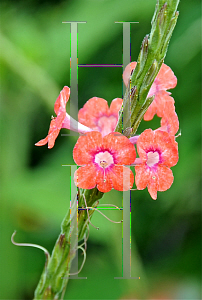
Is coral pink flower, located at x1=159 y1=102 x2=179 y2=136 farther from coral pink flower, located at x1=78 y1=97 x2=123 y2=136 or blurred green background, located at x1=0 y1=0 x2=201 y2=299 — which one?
blurred green background, located at x1=0 y1=0 x2=201 y2=299

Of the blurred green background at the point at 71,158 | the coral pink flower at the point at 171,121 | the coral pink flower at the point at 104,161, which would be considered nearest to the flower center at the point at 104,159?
the coral pink flower at the point at 104,161

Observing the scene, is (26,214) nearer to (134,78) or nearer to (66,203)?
(66,203)

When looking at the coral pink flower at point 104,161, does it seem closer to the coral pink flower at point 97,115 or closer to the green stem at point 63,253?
the green stem at point 63,253

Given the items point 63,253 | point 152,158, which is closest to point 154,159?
point 152,158

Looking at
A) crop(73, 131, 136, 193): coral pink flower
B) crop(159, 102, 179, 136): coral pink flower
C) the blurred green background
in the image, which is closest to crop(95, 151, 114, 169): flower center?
crop(73, 131, 136, 193): coral pink flower

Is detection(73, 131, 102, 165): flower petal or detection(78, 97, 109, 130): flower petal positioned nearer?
detection(73, 131, 102, 165): flower petal

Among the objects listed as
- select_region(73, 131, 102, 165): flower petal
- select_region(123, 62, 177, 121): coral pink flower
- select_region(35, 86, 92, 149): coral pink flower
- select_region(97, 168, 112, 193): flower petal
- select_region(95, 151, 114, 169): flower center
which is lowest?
select_region(97, 168, 112, 193): flower petal

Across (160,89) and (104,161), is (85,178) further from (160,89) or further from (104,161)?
(160,89)

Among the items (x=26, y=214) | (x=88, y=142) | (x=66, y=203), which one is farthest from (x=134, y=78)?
(x=26, y=214)
